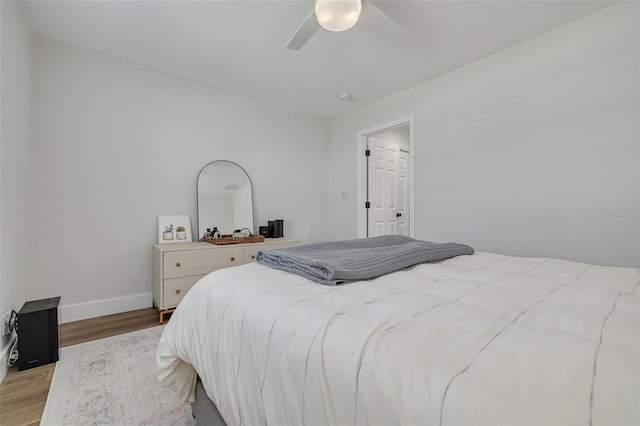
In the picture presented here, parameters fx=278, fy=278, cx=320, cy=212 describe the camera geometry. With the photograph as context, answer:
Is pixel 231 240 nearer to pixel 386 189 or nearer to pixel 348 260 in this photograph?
pixel 348 260

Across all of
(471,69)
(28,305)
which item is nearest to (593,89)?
(471,69)

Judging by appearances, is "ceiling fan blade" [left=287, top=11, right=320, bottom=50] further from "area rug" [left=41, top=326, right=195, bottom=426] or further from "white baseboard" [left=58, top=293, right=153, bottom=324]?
"white baseboard" [left=58, top=293, right=153, bottom=324]

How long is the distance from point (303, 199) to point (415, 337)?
11.8ft

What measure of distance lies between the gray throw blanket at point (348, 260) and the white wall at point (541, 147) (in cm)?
124

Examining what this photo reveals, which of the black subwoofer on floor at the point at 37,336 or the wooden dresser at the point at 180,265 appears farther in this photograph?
the wooden dresser at the point at 180,265

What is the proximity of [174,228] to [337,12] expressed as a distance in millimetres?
2534

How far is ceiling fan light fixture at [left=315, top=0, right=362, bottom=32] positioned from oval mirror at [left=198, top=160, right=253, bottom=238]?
2138 millimetres

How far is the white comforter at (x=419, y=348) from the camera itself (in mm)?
420

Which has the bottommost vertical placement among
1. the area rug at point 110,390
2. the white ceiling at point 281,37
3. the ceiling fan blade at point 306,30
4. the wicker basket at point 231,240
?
the area rug at point 110,390

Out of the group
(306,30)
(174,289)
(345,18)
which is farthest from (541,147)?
(174,289)

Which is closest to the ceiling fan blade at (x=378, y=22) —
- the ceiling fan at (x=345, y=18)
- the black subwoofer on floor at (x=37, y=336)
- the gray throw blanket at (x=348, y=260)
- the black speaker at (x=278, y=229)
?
the ceiling fan at (x=345, y=18)

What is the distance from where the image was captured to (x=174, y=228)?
2986 millimetres

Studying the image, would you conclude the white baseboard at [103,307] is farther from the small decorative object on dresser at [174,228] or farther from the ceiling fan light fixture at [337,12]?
the ceiling fan light fixture at [337,12]

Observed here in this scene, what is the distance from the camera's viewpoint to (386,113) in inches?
141
